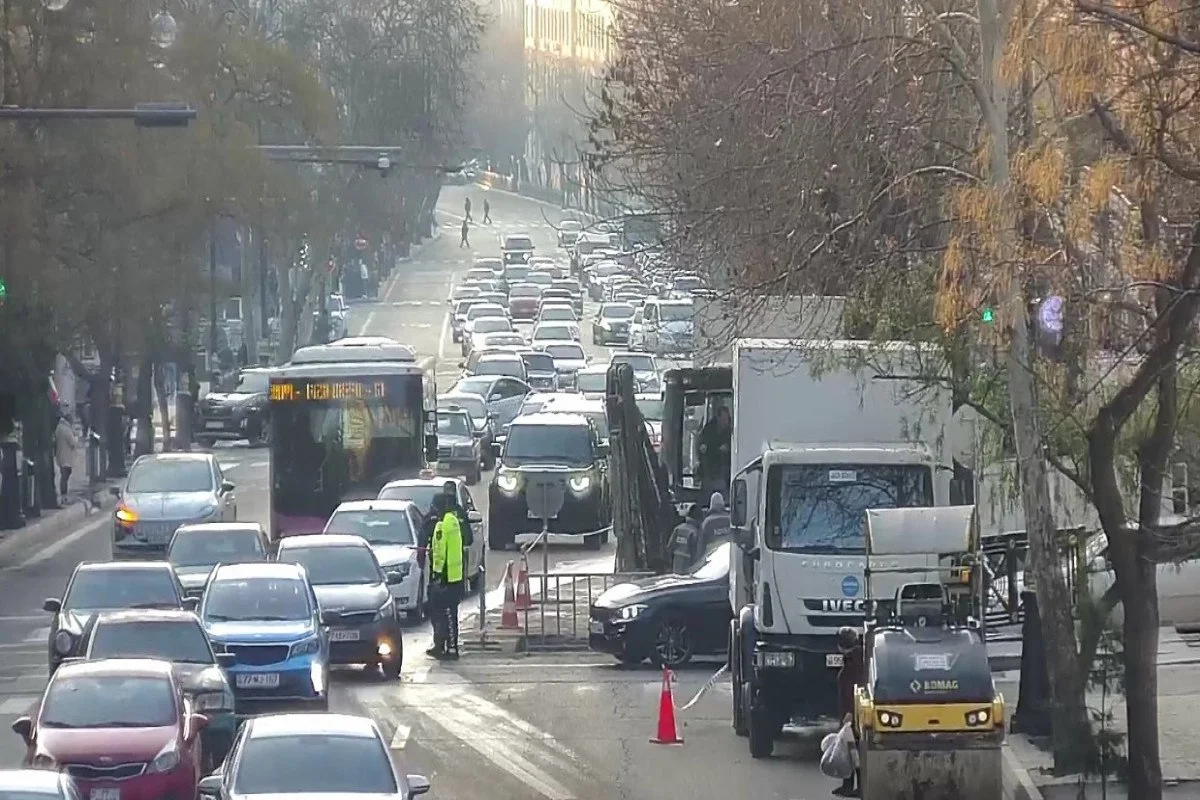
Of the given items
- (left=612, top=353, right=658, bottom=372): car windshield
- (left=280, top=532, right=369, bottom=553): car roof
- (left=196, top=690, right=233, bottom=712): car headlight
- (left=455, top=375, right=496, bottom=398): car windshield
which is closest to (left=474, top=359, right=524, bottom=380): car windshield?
(left=455, top=375, right=496, bottom=398): car windshield

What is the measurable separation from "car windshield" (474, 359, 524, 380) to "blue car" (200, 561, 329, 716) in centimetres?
3752

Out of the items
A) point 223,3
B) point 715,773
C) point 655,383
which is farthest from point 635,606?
point 223,3

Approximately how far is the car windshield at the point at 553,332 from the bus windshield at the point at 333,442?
130 ft

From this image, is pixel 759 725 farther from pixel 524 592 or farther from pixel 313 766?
pixel 524 592

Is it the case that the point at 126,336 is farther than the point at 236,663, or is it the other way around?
the point at 126,336

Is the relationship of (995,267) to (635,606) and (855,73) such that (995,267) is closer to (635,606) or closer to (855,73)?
(855,73)

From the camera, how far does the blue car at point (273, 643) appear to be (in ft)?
72.7

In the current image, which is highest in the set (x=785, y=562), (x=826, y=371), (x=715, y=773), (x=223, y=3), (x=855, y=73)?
(x=223, y=3)

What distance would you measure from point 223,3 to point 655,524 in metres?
35.8

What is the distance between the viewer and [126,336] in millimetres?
49125

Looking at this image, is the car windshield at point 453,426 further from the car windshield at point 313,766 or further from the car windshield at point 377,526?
the car windshield at point 313,766

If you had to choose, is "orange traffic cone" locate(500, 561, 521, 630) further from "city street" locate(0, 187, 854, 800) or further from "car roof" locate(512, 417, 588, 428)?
"car roof" locate(512, 417, 588, 428)

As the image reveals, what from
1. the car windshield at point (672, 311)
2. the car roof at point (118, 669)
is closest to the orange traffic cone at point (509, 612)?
the car roof at point (118, 669)

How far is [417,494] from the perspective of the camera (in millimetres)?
33000
